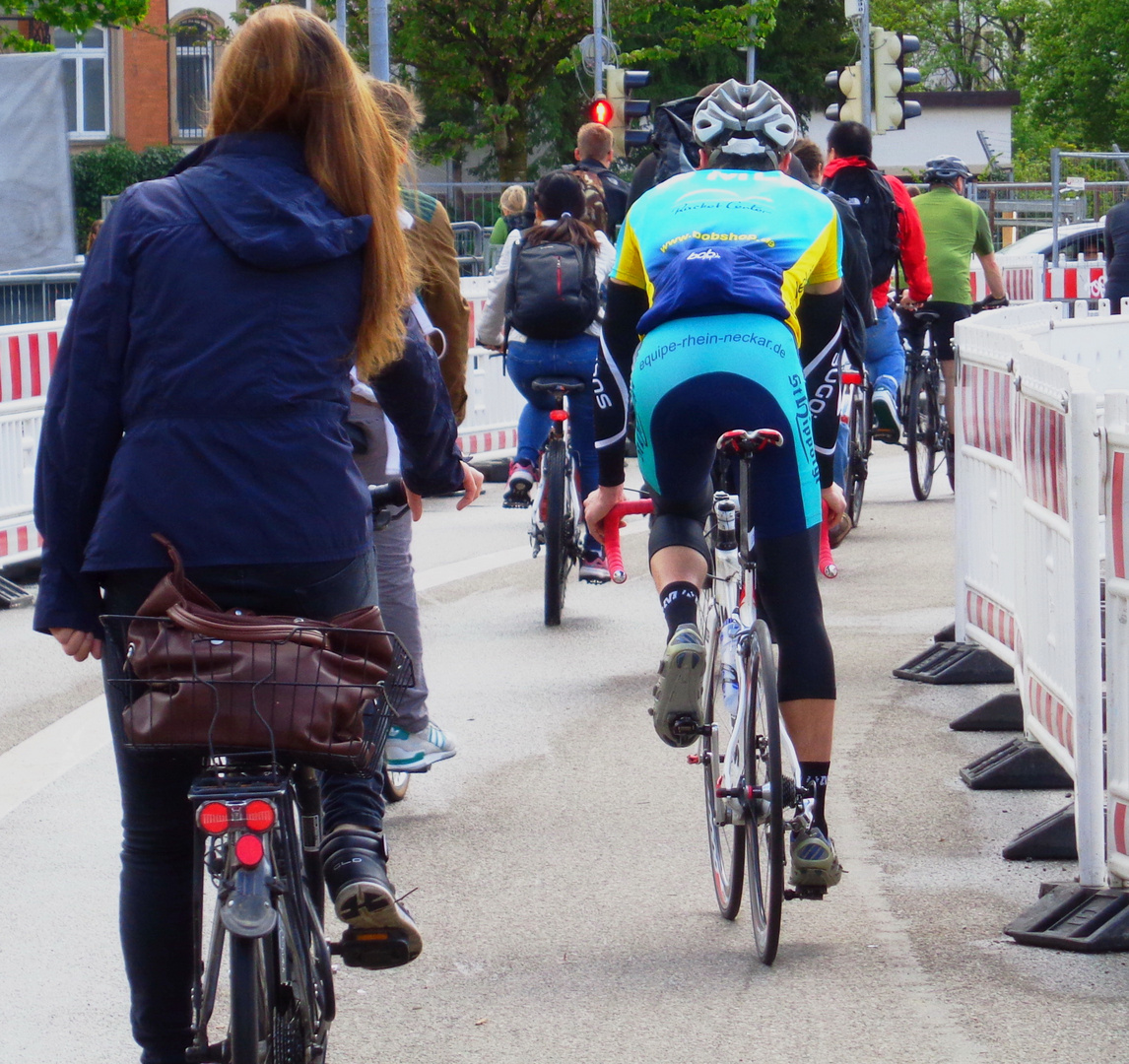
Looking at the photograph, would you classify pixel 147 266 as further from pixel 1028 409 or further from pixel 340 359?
pixel 1028 409

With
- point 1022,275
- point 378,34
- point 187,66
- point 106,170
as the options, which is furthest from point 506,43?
point 378,34

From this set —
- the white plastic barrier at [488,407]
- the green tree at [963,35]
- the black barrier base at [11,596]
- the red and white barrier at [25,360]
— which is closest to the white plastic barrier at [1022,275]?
the white plastic barrier at [488,407]

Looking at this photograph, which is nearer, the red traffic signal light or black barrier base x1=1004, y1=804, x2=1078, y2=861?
black barrier base x1=1004, y1=804, x2=1078, y2=861

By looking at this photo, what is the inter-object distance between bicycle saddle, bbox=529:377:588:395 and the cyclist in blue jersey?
4214 millimetres

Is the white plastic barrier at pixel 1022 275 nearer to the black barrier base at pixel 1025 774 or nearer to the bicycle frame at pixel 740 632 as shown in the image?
the black barrier base at pixel 1025 774

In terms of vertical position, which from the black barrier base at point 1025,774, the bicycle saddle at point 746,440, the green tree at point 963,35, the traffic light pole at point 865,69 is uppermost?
the green tree at point 963,35

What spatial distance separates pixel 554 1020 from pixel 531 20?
45038mm

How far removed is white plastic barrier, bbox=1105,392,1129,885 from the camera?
4570 millimetres

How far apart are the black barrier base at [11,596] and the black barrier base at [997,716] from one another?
5114 millimetres

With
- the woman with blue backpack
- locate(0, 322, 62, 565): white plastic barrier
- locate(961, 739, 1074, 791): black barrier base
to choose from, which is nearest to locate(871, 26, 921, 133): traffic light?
locate(0, 322, 62, 565): white plastic barrier

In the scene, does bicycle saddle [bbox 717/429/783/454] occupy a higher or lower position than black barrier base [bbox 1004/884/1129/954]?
higher

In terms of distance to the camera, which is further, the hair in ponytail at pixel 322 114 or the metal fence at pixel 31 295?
the metal fence at pixel 31 295

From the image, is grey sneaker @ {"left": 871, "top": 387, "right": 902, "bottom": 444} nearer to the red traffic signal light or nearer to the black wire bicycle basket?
the black wire bicycle basket

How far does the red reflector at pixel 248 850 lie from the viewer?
2949mm
